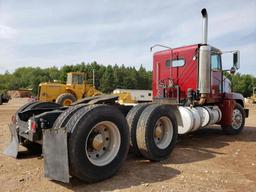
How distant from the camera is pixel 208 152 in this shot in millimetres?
6582

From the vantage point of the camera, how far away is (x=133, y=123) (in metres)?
5.75

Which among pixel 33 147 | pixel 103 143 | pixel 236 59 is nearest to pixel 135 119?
pixel 103 143

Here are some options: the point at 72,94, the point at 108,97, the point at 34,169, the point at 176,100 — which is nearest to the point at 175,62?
the point at 176,100

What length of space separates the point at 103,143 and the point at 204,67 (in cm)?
449

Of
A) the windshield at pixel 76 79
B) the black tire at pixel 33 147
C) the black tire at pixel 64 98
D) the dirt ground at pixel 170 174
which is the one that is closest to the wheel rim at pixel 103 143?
the dirt ground at pixel 170 174

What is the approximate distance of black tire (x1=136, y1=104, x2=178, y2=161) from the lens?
549 cm

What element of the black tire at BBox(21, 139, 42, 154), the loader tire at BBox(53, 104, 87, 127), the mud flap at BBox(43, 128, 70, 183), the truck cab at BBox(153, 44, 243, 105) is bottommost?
the black tire at BBox(21, 139, 42, 154)

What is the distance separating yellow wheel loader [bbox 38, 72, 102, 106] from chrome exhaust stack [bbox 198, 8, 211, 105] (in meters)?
10.9

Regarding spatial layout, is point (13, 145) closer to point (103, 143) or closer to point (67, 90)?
point (103, 143)

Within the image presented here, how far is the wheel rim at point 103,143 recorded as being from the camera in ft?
14.8

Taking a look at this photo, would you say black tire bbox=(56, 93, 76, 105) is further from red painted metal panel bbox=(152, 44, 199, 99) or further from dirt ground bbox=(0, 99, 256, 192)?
dirt ground bbox=(0, 99, 256, 192)

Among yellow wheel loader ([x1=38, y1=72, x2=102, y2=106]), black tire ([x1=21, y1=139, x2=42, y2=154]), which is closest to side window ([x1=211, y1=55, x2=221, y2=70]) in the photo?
black tire ([x1=21, y1=139, x2=42, y2=154])

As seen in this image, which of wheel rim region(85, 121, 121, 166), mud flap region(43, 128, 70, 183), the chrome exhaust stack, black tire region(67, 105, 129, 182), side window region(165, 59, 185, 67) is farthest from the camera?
side window region(165, 59, 185, 67)

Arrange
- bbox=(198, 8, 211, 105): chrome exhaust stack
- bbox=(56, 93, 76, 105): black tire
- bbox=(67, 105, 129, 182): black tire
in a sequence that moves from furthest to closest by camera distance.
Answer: bbox=(56, 93, 76, 105): black tire, bbox=(198, 8, 211, 105): chrome exhaust stack, bbox=(67, 105, 129, 182): black tire
